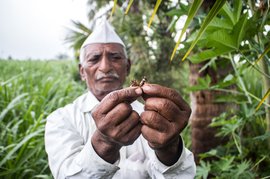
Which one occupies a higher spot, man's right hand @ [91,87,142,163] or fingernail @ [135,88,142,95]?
fingernail @ [135,88,142,95]

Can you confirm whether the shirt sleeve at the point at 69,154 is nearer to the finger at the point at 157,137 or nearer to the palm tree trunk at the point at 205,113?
the finger at the point at 157,137

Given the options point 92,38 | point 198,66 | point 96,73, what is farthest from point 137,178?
point 198,66

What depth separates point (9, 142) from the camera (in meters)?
1.85

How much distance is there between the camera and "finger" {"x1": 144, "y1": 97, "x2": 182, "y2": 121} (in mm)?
677

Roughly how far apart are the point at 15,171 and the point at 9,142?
0.87 ft

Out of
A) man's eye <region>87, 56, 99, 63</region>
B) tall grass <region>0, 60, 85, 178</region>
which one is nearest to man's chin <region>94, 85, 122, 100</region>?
man's eye <region>87, 56, 99, 63</region>

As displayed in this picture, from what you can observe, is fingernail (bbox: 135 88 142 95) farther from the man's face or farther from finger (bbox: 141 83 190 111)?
the man's face

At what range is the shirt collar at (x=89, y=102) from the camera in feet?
4.14

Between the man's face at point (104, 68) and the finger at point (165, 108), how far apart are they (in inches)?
22.9

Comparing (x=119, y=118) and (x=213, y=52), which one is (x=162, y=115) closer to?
(x=119, y=118)

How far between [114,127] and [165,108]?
0.43ft

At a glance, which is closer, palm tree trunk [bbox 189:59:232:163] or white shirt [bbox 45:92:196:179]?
white shirt [bbox 45:92:196:179]

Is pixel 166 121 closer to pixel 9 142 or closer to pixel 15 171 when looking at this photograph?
pixel 15 171

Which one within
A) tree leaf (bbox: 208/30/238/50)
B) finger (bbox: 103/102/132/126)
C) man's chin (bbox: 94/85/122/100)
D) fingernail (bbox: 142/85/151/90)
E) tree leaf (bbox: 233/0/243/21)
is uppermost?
tree leaf (bbox: 233/0/243/21)
